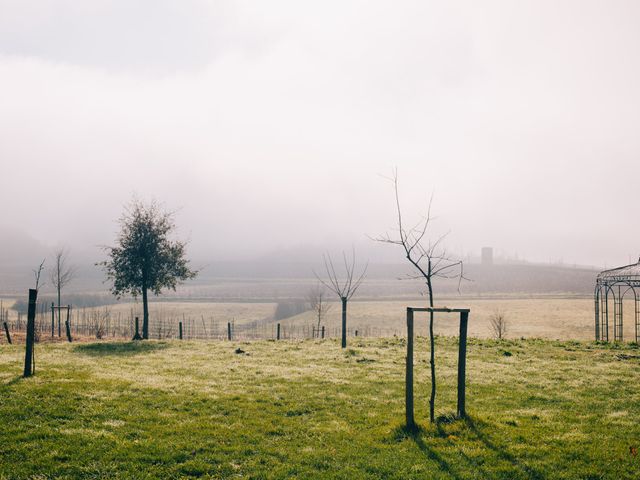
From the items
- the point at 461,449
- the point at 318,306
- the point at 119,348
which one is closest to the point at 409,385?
the point at 461,449

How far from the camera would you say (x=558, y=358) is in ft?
A: 68.4

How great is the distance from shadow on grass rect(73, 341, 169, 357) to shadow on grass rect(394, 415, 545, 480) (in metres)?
15.9

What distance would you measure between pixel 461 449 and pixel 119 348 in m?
19.9

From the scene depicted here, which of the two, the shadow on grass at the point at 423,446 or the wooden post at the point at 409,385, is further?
the wooden post at the point at 409,385

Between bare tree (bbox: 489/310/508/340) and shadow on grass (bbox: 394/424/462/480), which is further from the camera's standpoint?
bare tree (bbox: 489/310/508/340)

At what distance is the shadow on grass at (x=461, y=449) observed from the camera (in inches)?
311

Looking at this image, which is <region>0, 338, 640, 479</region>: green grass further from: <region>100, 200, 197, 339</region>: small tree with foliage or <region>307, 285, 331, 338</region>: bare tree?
<region>307, 285, 331, 338</region>: bare tree

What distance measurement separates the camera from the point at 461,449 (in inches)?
349

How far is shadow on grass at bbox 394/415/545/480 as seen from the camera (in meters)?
7.90

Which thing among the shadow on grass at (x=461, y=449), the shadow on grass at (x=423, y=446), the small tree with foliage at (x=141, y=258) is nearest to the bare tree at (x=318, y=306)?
the small tree with foliage at (x=141, y=258)

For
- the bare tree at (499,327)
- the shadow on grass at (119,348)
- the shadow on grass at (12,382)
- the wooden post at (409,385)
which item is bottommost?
the bare tree at (499,327)

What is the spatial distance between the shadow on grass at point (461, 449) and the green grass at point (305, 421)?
37 mm

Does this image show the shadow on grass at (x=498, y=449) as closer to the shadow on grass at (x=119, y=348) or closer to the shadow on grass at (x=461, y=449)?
the shadow on grass at (x=461, y=449)

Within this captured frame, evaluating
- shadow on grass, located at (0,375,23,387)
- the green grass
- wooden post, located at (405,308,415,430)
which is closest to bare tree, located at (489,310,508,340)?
the green grass
